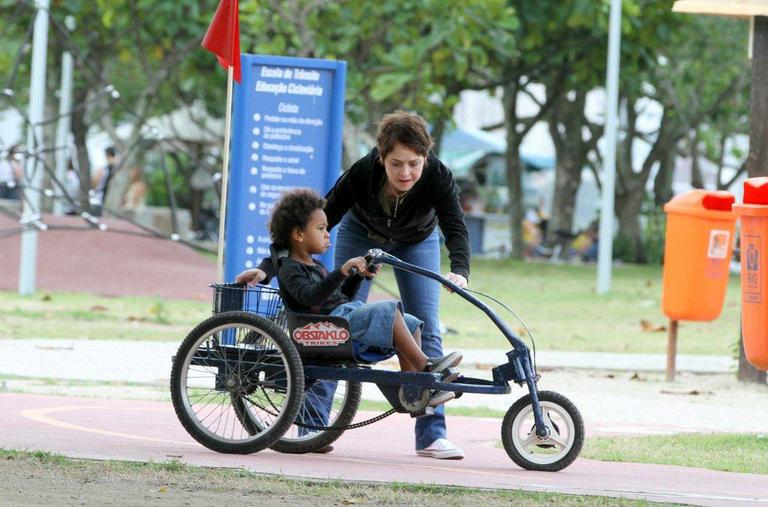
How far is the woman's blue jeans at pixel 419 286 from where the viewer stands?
7.37m

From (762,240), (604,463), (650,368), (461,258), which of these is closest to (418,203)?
(461,258)

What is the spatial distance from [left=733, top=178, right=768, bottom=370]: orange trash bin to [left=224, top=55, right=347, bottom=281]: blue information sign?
3138mm

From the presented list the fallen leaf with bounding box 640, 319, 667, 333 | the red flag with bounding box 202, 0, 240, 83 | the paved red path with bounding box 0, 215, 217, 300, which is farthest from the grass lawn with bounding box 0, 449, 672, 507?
the paved red path with bounding box 0, 215, 217, 300

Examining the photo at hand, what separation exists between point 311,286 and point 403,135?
76 centimetres

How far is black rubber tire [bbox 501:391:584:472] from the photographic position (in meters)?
6.89

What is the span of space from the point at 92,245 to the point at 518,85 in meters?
12.8

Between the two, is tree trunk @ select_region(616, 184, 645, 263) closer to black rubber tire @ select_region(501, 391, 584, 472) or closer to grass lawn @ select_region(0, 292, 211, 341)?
grass lawn @ select_region(0, 292, 211, 341)

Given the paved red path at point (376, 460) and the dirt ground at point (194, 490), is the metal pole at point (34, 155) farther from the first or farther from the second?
the dirt ground at point (194, 490)

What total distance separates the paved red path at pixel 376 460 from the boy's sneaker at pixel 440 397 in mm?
283

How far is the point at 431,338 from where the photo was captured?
7367 millimetres

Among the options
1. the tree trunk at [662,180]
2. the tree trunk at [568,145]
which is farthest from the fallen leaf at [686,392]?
the tree trunk at [662,180]

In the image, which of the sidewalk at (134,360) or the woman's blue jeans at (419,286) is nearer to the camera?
the woman's blue jeans at (419,286)

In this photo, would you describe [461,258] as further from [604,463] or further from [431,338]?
[604,463]

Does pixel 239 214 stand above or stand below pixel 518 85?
below
